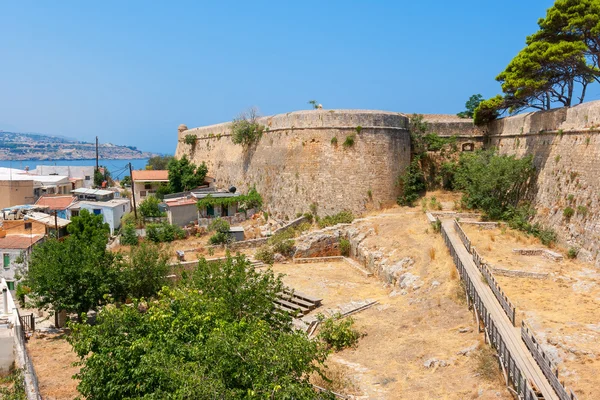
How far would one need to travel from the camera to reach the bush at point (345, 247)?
21.9m

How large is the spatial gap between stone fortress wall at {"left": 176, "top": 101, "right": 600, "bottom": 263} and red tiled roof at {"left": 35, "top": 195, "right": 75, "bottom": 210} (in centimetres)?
1122

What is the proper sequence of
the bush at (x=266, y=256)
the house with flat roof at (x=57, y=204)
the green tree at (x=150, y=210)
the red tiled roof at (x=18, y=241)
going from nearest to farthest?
the bush at (x=266, y=256)
the red tiled roof at (x=18, y=241)
the green tree at (x=150, y=210)
the house with flat roof at (x=57, y=204)

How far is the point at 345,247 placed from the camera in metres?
21.9

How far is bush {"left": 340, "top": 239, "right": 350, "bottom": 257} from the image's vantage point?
21.9m

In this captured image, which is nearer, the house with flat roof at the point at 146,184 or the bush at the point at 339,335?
the bush at the point at 339,335

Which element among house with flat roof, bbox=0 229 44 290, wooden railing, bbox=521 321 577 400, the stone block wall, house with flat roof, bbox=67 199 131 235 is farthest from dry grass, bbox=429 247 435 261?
house with flat roof, bbox=67 199 131 235

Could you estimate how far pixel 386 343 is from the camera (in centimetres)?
1154

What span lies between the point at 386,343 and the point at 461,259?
3911 mm

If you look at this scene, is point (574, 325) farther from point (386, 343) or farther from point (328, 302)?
point (328, 302)

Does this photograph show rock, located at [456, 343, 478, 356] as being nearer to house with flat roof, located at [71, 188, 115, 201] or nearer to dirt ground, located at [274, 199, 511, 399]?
dirt ground, located at [274, 199, 511, 399]

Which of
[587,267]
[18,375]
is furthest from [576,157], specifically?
[18,375]

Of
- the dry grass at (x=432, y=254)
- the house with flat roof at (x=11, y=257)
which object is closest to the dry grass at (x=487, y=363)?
the dry grass at (x=432, y=254)

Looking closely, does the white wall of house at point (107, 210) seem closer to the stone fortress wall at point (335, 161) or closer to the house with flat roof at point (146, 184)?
the house with flat roof at point (146, 184)

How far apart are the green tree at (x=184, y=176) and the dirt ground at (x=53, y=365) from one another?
18.8 meters
